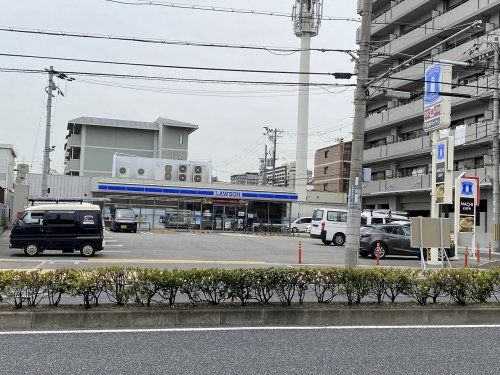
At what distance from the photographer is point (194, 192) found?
43.5m

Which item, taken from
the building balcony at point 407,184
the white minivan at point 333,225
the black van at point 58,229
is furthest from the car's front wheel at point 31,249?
the building balcony at point 407,184

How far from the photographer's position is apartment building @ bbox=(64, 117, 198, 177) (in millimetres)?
59469

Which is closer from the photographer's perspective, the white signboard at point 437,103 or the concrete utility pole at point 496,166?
the white signboard at point 437,103

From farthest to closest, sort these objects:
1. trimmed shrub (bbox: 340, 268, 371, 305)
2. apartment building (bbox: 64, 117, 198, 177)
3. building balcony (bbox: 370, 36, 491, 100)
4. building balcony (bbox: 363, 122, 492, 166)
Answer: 1. apartment building (bbox: 64, 117, 198, 177)
2. building balcony (bbox: 363, 122, 492, 166)
3. building balcony (bbox: 370, 36, 491, 100)
4. trimmed shrub (bbox: 340, 268, 371, 305)

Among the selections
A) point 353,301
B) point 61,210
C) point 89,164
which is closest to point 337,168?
point 89,164

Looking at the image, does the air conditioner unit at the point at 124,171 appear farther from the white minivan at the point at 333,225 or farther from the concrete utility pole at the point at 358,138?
the concrete utility pole at the point at 358,138

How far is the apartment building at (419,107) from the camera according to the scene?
110 ft

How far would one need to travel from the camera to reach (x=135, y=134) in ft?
204

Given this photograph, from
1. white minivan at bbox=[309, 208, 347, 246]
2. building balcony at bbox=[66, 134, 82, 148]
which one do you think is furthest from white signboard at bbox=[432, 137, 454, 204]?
building balcony at bbox=[66, 134, 82, 148]

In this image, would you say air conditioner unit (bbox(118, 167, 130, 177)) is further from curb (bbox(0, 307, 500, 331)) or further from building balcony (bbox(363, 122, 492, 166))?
curb (bbox(0, 307, 500, 331))

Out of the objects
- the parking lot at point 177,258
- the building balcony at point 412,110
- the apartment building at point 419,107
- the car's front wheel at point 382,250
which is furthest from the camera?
the apartment building at point 419,107

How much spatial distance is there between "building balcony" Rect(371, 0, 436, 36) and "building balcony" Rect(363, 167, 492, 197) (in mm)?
13089

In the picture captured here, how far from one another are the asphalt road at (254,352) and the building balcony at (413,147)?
28673 mm

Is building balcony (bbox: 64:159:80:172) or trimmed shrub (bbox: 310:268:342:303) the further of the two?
building balcony (bbox: 64:159:80:172)
